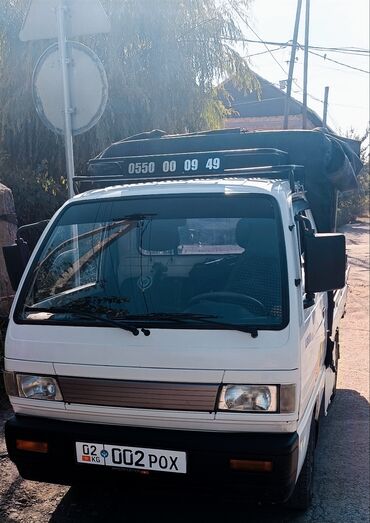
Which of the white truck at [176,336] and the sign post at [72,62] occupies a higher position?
the sign post at [72,62]

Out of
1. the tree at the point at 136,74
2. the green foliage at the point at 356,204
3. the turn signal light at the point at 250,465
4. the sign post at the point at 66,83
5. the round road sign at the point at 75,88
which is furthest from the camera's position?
the green foliage at the point at 356,204

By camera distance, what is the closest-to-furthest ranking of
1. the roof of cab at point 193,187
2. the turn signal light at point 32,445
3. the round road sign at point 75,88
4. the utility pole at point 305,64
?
1. the turn signal light at point 32,445
2. the roof of cab at point 193,187
3. the round road sign at point 75,88
4. the utility pole at point 305,64

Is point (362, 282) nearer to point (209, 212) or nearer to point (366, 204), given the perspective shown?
point (209, 212)

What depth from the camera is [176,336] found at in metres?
2.98

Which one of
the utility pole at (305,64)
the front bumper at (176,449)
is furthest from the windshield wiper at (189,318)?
the utility pole at (305,64)

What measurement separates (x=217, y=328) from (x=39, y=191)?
5249mm

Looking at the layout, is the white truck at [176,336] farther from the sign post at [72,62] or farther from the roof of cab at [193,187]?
the sign post at [72,62]

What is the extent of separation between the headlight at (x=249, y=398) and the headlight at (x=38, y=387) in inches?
35.3

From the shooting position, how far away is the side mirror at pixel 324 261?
3.19 m

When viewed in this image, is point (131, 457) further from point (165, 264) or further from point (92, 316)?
point (165, 264)

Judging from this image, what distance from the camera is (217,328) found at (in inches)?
116

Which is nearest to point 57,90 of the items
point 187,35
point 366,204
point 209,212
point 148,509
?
point 209,212

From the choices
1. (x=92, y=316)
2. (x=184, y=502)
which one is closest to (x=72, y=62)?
(x=92, y=316)

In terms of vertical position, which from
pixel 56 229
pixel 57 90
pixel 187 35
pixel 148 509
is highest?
pixel 187 35
